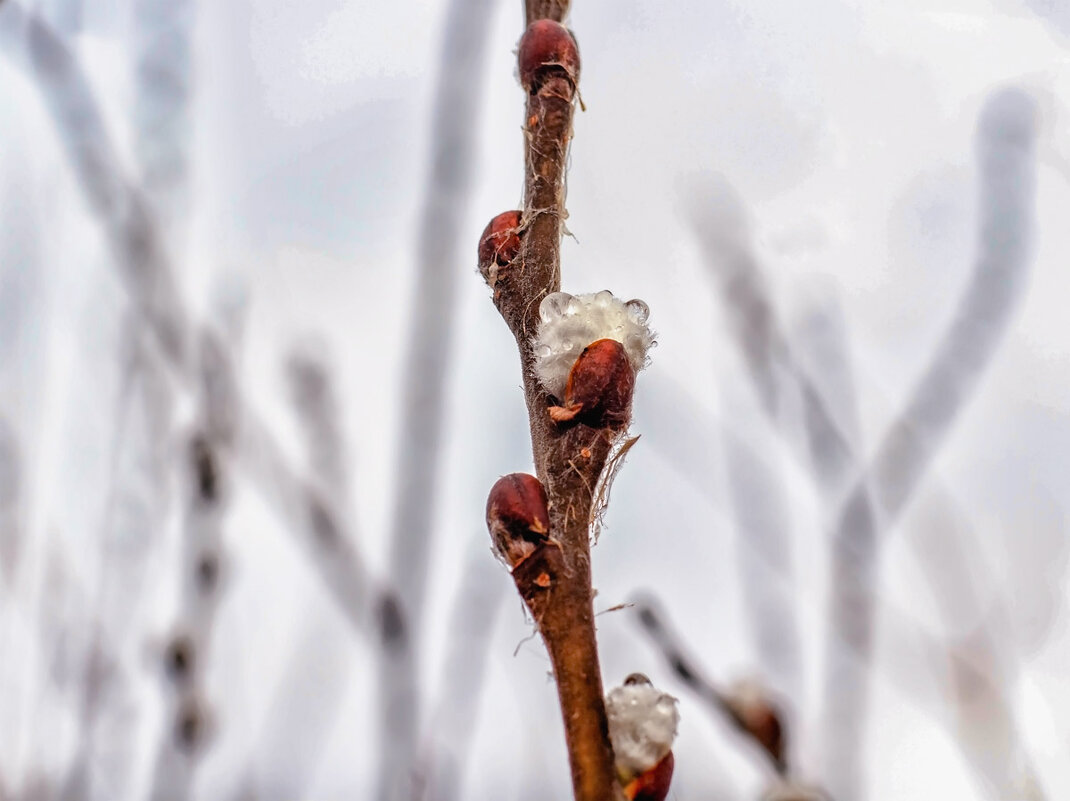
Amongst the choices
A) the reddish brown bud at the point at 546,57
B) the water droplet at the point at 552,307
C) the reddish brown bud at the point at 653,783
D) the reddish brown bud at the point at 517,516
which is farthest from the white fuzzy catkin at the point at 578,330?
the reddish brown bud at the point at 653,783

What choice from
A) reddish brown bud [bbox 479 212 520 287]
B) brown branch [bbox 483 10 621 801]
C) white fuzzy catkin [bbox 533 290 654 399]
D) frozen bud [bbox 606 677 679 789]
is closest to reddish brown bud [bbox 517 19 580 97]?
brown branch [bbox 483 10 621 801]

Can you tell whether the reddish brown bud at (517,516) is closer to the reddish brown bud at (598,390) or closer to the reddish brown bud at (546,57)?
the reddish brown bud at (598,390)

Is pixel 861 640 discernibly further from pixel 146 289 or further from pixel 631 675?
pixel 146 289

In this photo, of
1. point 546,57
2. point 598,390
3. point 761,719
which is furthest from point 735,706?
point 546,57

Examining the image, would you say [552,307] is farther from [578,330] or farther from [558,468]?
[558,468]

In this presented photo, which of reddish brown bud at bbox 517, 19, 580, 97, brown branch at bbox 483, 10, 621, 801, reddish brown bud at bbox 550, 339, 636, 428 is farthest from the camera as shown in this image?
reddish brown bud at bbox 517, 19, 580, 97

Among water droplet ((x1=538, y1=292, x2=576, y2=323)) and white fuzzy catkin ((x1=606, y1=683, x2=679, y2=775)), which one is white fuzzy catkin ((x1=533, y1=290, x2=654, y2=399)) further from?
white fuzzy catkin ((x1=606, y1=683, x2=679, y2=775))
